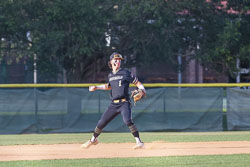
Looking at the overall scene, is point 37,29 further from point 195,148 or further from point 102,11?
point 195,148

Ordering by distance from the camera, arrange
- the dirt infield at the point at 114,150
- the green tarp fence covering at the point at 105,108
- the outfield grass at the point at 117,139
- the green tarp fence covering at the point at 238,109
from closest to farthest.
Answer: the dirt infield at the point at 114,150
the outfield grass at the point at 117,139
the green tarp fence covering at the point at 105,108
the green tarp fence covering at the point at 238,109

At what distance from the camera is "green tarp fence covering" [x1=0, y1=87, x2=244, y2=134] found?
16.2m

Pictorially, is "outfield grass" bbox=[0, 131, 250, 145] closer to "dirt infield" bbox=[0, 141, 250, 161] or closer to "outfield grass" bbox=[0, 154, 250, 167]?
"dirt infield" bbox=[0, 141, 250, 161]

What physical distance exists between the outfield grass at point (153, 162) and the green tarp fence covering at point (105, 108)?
7123 mm

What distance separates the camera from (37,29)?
64.4ft

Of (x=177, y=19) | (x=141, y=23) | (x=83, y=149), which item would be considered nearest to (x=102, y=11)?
(x=141, y=23)

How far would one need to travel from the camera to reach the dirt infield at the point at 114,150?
9602 millimetres

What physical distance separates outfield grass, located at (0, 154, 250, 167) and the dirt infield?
0.55 metres

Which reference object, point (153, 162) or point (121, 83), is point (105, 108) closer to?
point (121, 83)

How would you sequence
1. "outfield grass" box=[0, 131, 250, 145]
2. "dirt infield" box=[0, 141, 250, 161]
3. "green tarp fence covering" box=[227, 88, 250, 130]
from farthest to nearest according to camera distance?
"green tarp fence covering" box=[227, 88, 250, 130] < "outfield grass" box=[0, 131, 250, 145] < "dirt infield" box=[0, 141, 250, 161]

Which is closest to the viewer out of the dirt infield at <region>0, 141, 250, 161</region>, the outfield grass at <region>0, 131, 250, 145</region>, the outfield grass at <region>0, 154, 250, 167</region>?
the outfield grass at <region>0, 154, 250, 167</region>

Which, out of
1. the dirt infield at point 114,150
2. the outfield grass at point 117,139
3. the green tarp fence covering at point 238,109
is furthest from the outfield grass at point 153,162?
the green tarp fence covering at point 238,109

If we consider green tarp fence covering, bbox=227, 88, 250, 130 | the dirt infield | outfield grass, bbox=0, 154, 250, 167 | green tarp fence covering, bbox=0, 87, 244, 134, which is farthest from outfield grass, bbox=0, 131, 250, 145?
outfield grass, bbox=0, 154, 250, 167

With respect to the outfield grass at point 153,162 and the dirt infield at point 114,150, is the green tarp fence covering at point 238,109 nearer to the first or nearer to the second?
the dirt infield at point 114,150
